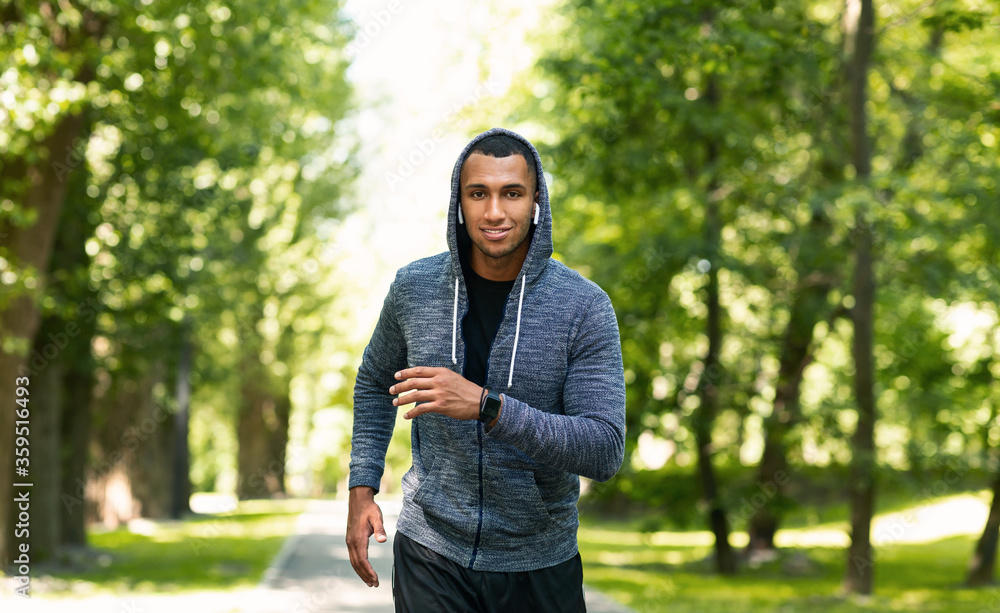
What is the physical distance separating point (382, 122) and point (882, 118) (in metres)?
18.0

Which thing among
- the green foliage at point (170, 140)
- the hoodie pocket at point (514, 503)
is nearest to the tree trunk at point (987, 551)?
the green foliage at point (170, 140)

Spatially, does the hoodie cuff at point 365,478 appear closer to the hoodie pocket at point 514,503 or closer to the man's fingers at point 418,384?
the hoodie pocket at point 514,503

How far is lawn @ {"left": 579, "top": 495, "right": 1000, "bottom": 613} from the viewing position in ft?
45.2

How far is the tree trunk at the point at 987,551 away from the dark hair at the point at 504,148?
1489cm

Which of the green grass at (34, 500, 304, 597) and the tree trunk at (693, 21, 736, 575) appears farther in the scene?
the tree trunk at (693, 21, 736, 575)

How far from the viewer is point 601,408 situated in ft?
9.30

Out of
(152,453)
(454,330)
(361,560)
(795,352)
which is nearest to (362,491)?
(361,560)

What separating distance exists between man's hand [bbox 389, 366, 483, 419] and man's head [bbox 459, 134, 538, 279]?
1.77 ft

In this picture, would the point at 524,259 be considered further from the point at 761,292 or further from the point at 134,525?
the point at 134,525

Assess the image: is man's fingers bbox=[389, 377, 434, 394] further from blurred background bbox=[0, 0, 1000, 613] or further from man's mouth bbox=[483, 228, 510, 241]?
blurred background bbox=[0, 0, 1000, 613]

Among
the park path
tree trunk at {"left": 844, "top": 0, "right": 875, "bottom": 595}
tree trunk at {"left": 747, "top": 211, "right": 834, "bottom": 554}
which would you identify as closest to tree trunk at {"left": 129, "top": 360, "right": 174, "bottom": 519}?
the park path

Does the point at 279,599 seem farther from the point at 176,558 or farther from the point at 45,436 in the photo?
the point at 176,558

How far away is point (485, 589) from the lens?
304 cm

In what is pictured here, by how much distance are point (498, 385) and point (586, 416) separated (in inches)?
11.7
